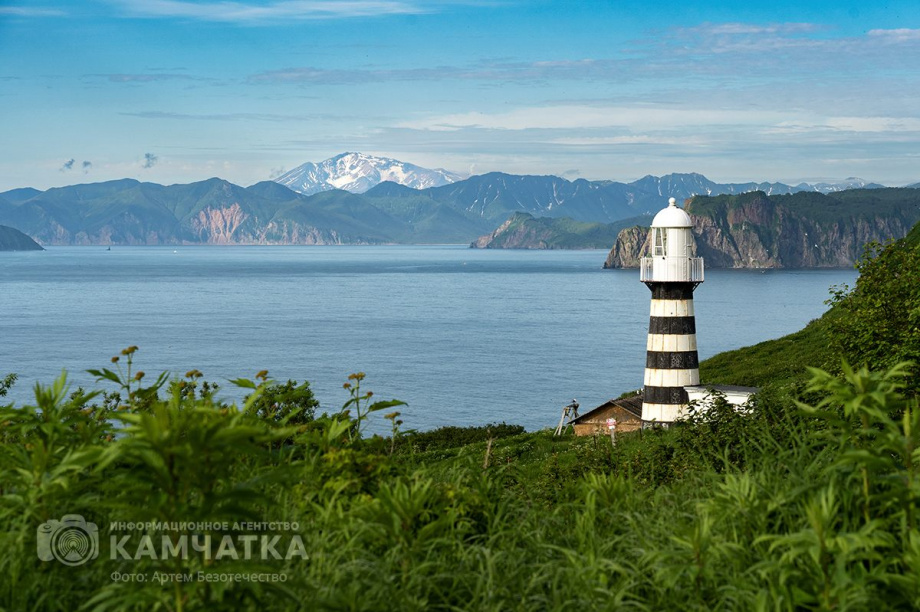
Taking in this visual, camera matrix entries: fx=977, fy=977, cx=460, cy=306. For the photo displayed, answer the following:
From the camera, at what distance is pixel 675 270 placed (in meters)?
34.8

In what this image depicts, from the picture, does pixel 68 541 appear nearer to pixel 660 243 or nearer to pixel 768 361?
pixel 660 243

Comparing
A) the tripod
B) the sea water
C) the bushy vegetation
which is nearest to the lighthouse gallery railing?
the tripod

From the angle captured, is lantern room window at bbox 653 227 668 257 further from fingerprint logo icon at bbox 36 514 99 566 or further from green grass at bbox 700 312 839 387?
fingerprint logo icon at bbox 36 514 99 566

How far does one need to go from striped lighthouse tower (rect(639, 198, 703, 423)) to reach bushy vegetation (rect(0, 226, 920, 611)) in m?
26.9

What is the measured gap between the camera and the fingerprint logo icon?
610cm

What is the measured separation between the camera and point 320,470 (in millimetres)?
7633

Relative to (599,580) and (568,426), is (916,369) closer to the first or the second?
(599,580)

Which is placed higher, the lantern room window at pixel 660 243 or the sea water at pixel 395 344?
the lantern room window at pixel 660 243

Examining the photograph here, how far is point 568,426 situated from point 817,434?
3969 cm

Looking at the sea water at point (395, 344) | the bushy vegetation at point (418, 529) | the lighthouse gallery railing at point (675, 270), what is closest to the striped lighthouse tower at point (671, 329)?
the lighthouse gallery railing at point (675, 270)

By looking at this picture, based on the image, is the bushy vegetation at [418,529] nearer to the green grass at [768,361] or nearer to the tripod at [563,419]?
the tripod at [563,419]

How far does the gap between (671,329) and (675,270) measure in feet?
6.93

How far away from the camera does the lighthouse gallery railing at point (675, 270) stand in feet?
114

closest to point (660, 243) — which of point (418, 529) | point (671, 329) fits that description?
point (671, 329)
